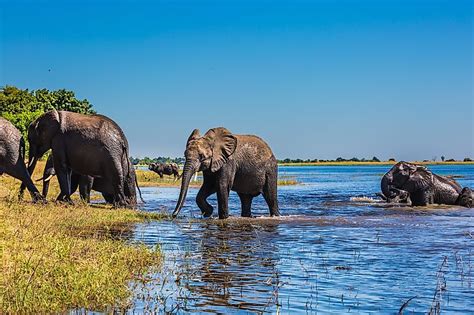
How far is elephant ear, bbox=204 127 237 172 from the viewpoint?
16.9 m

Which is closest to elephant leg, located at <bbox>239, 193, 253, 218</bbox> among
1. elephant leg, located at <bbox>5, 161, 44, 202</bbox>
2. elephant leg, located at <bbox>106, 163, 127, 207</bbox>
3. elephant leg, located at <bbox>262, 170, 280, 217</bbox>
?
elephant leg, located at <bbox>262, 170, 280, 217</bbox>

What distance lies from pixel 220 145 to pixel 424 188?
1087 cm

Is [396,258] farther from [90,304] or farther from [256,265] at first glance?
[90,304]

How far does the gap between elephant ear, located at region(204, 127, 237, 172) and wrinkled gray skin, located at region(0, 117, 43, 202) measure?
168 inches

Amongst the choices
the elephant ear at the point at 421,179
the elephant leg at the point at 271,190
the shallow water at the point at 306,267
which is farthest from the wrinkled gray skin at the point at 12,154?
the elephant ear at the point at 421,179

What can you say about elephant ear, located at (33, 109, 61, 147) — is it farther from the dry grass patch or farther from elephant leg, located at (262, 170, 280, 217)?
elephant leg, located at (262, 170, 280, 217)

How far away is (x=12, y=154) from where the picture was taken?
16.5 m

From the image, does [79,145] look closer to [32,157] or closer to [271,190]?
[32,157]

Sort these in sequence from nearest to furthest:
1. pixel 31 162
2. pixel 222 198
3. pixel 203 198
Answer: pixel 222 198
pixel 203 198
pixel 31 162

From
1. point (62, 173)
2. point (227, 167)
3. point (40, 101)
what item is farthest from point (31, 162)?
point (40, 101)

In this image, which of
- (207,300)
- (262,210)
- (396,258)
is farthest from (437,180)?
(207,300)

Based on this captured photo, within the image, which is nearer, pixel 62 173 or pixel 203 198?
pixel 203 198

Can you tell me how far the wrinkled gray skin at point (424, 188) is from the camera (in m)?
25.2

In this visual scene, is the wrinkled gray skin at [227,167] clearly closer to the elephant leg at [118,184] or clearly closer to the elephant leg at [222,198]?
the elephant leg at [222,198]
